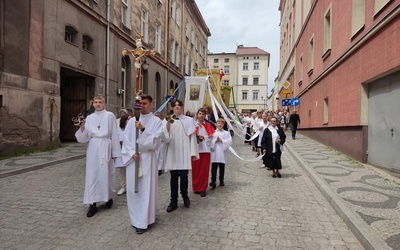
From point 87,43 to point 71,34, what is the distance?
51.0 inches

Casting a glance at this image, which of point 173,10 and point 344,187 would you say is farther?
point 173,10

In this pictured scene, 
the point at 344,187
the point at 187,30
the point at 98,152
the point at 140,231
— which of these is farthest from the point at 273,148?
the point at 187,30

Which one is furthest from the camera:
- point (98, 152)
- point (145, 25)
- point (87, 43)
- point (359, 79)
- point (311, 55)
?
point (145, 25)

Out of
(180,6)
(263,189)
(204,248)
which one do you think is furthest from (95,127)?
(180,6)

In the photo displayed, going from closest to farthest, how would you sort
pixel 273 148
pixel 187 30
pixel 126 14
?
pixel 273 148, pixel 126 14, pixel 187 30

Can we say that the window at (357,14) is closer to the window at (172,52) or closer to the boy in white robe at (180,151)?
the boy in white robe at (180,151)

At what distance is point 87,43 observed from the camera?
15484 millimetres

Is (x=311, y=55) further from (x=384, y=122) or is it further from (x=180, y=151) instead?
(x=180, y=151)

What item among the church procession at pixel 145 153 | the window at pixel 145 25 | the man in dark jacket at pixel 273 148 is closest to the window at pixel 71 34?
the window at pixel 145 25

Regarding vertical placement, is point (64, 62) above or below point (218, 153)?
above

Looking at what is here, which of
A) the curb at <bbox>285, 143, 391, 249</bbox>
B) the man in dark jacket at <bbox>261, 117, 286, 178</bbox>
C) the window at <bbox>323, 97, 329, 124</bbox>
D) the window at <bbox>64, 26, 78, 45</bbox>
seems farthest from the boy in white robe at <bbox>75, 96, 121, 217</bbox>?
the window at <bbox>323, 97, 329, 124</bbox>

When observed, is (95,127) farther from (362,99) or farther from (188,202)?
(362,99)

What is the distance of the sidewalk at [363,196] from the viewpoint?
4073 mm

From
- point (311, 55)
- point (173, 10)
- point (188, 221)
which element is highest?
point (173, 10)
